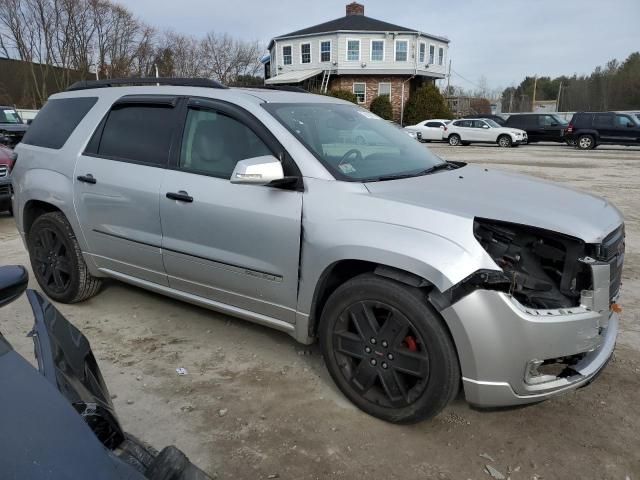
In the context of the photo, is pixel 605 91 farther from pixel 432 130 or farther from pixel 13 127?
pixel 13 127

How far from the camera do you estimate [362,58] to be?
38.8m

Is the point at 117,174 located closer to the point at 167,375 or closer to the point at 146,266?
the point at 146,266

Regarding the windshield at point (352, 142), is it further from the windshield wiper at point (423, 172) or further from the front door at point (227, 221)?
the front door at point (227, 221)

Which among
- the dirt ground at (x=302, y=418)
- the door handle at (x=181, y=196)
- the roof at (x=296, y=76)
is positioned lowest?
the dirt ground at (x=302, y=418)

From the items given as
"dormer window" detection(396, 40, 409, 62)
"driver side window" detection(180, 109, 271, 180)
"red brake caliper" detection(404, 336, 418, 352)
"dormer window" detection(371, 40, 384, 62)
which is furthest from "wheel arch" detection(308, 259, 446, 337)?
"dormer window" detection(396, 40, 409, 62)

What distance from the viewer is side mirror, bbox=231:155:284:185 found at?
2.78 meters

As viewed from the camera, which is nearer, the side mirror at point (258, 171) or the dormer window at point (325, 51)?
the side mirror at point (258, 171)

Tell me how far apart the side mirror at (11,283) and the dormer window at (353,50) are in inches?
1566

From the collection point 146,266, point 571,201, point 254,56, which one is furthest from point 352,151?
point 254,56

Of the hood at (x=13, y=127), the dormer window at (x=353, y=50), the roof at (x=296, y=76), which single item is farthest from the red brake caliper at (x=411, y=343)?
the dormer window at (x=353, y=50)

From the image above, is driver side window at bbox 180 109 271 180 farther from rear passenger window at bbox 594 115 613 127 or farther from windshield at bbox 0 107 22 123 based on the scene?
rear passenger window at bbox 594 115 613 127

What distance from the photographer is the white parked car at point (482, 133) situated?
26.6 m

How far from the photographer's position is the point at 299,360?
353cm

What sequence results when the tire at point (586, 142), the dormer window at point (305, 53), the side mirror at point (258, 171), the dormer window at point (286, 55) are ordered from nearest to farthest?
1. the side mirror at point (258, 171)
2. the tire at point (586, 142)
3. the dormer window at point (305, 53)
4. the dormer window at point (286, 55)
